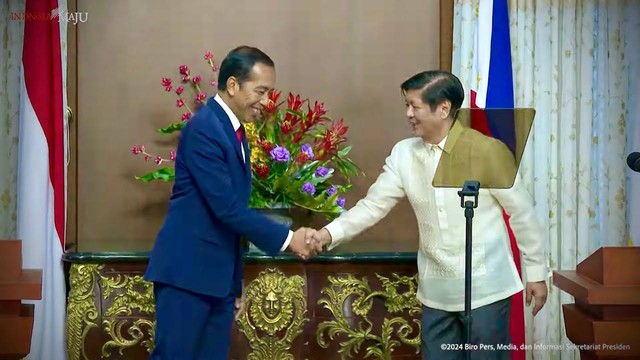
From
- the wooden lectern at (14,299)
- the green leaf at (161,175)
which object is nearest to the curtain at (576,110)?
the green leaf at (161,175)

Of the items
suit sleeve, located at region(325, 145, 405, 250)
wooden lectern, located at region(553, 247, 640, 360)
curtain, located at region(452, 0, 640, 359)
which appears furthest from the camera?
curtain, located at region(452, 0, 640, 359)

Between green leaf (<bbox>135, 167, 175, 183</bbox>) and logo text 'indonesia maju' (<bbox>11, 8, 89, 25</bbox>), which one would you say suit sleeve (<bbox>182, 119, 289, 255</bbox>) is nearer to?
green leaf (<bbox>135, 167, 175, 183</bbox>)

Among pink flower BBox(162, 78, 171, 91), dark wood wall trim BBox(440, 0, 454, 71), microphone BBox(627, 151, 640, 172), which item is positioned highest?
dark wood wall trim BBox(440, 0, 454, 71)

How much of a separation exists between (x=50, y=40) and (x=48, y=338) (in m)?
1.41

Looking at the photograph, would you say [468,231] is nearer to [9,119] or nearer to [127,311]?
[127,311]

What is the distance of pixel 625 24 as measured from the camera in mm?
4590

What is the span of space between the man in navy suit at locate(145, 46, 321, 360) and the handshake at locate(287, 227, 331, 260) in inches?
5.9

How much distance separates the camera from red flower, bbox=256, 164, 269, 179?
410 centimetres

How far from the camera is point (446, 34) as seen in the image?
179 inches

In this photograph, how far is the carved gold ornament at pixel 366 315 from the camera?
4.12 m

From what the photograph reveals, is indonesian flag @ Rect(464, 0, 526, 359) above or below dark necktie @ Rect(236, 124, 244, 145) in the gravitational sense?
above

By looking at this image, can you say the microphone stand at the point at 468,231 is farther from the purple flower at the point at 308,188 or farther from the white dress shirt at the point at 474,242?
the purple flower at the point at 308,188

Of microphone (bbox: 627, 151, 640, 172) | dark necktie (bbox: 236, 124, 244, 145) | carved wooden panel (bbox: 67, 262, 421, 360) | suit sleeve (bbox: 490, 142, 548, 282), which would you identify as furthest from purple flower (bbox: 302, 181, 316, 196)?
microphone (bbox: 627, 151, 640, 172)

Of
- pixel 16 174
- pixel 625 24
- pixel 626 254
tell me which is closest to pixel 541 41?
pixel 625 24
